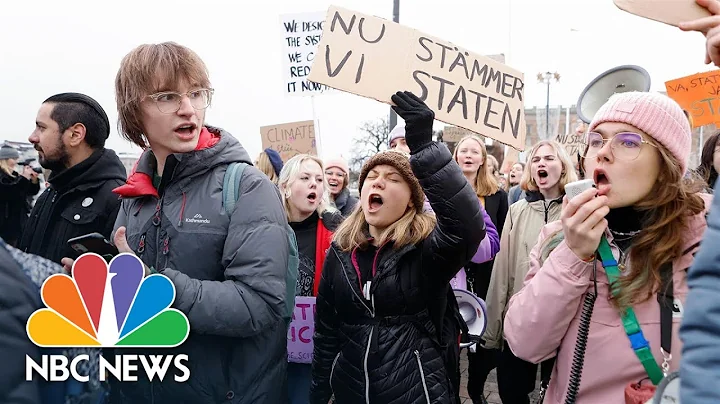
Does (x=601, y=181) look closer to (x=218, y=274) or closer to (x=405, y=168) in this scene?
(x=405, y=168)

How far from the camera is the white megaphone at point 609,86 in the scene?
3.04 metres

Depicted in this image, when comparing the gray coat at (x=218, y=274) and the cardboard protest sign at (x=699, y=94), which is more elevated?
the cardboard protest sign at (x=699, y=94)

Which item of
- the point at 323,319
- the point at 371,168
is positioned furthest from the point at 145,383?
the point at 371,168

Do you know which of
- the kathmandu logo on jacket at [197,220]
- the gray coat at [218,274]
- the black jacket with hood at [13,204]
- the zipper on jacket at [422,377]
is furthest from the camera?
the black jacket with hood at [13,204]

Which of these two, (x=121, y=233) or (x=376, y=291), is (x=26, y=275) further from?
(x=376, y=291)

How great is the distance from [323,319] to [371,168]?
0.72 metres

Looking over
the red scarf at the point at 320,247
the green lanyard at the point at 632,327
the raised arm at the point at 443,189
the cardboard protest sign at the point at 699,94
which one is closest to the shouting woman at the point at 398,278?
the raised arm at the point at 443,189

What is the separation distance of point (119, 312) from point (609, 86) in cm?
302

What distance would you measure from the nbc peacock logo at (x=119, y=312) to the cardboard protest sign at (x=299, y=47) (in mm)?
4718

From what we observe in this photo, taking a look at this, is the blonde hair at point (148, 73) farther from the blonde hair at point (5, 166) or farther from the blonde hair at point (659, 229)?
the blonde hair at point (5, 166)

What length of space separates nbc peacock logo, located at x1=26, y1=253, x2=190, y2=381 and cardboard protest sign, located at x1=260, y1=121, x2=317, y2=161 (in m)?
5.28

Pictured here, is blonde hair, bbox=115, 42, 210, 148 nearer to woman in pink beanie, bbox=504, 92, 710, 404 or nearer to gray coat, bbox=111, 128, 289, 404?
gray coat, bbox=111, 128, 289, 404

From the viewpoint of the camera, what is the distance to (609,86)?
3.22 metres

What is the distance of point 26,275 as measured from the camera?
1203 millimetres
